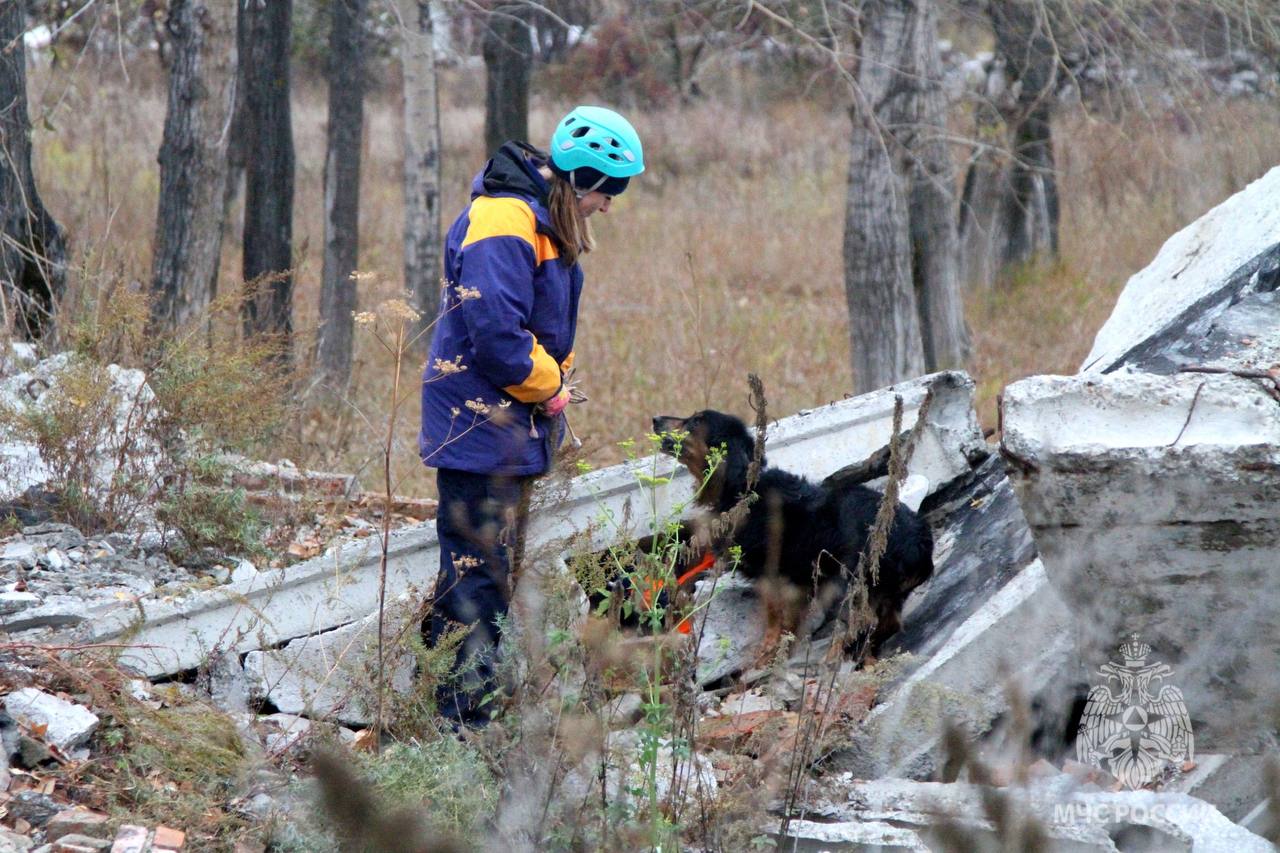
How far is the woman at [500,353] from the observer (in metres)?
4.08

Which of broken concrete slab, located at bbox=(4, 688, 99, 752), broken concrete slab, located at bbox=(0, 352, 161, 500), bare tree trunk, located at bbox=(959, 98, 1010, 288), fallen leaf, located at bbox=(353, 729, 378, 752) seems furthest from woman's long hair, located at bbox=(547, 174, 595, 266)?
bare tree trunk, located at bbox=(959, 98, 1010, 288)

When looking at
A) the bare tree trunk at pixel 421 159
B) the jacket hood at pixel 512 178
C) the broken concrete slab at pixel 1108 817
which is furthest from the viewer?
the bare tree trunk at pixel 421 159

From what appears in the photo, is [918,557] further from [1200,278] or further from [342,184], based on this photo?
[342,184]

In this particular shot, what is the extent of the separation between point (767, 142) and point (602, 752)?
21.0 m

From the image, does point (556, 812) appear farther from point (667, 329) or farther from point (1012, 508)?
point (667, 329)

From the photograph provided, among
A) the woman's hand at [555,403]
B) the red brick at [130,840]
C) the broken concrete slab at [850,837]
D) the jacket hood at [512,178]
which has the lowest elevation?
the broken concrete slab at [850,837]

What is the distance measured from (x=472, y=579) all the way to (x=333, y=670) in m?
0.53

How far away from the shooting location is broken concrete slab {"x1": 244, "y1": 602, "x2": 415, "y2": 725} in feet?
13.4

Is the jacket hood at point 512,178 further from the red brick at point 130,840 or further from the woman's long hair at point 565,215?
the red brick at point 130,840

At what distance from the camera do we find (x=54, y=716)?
374 centimetres

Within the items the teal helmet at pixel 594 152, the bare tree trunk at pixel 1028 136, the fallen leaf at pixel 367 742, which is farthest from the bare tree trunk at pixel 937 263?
the fallen leaf at pixel 367 742

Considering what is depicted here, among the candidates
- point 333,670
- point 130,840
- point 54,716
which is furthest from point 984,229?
point 130,840

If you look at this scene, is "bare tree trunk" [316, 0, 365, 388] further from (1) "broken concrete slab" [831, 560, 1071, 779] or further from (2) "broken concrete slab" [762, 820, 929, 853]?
(2) "broken concrete slab" [762, 820, 929, 853]

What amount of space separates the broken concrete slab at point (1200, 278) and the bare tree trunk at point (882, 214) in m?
1.79
